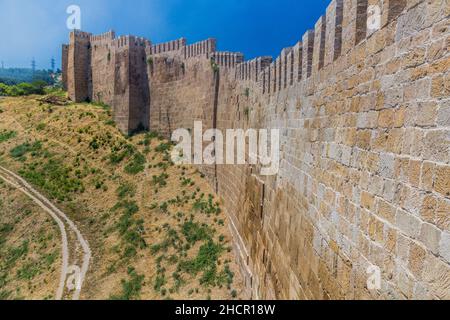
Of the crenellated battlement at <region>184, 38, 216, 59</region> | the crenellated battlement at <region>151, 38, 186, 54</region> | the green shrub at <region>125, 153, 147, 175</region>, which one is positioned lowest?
the green shrub at <region>125, 153, 147, 175</region>

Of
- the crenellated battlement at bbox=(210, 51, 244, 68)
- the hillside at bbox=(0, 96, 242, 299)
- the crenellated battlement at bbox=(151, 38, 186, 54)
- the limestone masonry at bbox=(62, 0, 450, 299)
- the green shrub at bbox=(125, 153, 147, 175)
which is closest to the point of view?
the limestone masonry at bbox=(62, 0, 450, 299)

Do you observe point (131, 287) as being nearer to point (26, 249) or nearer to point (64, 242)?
point (64, 242)

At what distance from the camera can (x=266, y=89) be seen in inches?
324

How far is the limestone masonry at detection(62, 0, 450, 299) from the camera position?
87.6 inches

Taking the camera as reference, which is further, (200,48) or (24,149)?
(24,149)

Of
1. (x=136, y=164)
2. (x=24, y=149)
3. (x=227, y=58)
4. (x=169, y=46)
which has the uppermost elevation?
(x=169, y=46)

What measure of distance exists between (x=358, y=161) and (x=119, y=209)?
45.5 feet

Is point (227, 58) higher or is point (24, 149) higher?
point (227, 58)

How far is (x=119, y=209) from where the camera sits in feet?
51.3

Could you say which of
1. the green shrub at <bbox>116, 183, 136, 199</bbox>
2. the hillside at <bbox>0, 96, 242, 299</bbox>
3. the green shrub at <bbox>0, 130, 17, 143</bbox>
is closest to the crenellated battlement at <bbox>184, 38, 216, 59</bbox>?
the hillside at <bbox>0, 96, 242, 299</bbox>

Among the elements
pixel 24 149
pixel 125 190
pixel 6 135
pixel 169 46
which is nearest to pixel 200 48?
pixel 169 46

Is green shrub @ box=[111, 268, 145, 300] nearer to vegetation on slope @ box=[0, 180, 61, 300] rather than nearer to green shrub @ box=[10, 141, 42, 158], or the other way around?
vegetation on slope @ box=[0, 180, 61, 300]

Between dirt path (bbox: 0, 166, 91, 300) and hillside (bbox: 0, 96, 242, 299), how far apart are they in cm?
27

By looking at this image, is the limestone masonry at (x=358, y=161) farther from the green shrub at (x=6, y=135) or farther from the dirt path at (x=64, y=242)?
the green shrub at (x=6, y=135)
